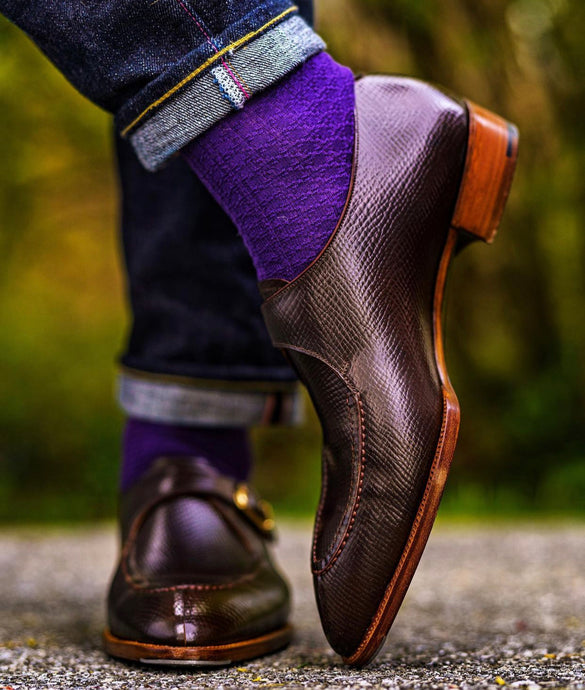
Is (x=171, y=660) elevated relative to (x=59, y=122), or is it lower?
lower

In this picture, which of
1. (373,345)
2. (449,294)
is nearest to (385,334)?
(373,345)

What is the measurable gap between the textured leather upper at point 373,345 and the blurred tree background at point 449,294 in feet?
5.46

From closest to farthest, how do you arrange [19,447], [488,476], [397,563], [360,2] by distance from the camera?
[397,563] < [360,2] < [488,476] < [19,447]

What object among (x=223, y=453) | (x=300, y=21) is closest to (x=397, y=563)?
(x=223, y=453)

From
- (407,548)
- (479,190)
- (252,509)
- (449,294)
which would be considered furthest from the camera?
(449,294)

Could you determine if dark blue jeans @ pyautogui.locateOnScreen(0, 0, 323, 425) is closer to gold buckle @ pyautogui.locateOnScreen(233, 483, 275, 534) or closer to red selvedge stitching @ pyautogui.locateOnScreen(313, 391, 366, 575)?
gold buckle @ pyautogui.locateOnScreen(233, 483, 275, 534)

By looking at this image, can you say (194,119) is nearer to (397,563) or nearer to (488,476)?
(397,563)

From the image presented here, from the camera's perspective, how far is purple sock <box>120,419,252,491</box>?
0.97 meters

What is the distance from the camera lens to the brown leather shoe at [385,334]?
0.68m

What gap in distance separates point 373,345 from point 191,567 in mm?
305

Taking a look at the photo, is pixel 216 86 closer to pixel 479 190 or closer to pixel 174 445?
pixel 479 190

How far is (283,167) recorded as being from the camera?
74cm

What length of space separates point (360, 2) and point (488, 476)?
1.65 meters

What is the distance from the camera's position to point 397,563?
0.67m
